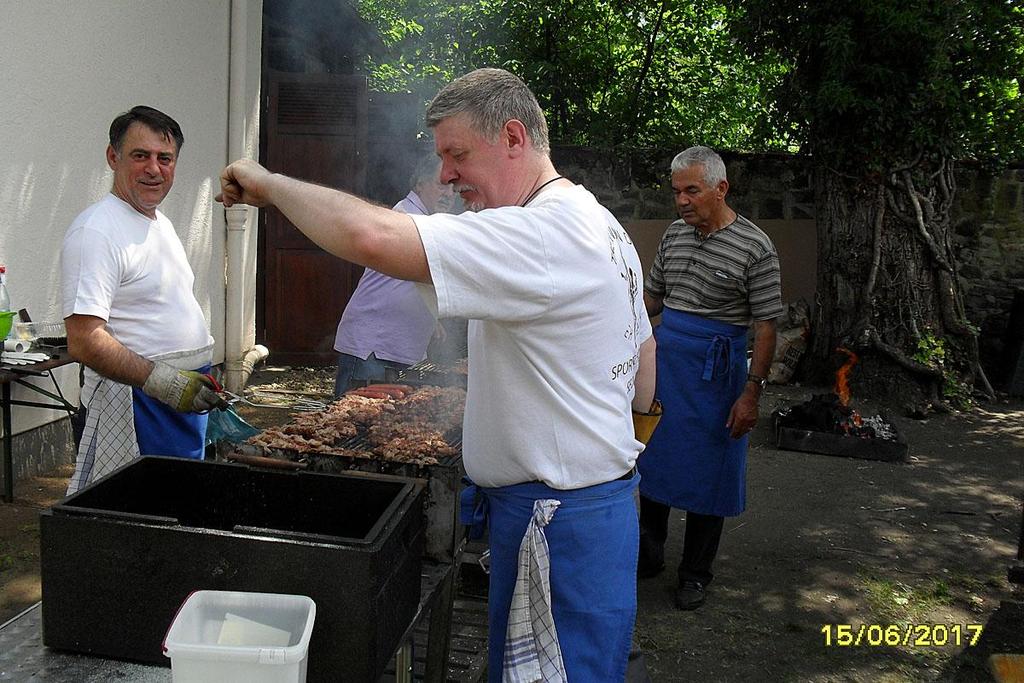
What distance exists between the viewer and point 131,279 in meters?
3.29

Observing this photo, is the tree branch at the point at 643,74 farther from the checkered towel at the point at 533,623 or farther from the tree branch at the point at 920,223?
the checkered towel at the point at 533,623

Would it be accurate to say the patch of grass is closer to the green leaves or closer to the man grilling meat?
the man grilling meat

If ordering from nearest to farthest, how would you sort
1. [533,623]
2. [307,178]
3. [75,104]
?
[533,623]
[75,104]
[307,178]

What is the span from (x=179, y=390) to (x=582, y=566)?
1598mm

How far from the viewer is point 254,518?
7.99ft

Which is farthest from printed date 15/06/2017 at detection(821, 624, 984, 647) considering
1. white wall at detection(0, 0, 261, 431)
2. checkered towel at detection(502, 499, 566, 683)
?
white wall at detection(0, 0, 261, 431)

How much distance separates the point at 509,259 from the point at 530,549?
31.3 inches

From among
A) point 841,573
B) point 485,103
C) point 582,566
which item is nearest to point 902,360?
point 841,573

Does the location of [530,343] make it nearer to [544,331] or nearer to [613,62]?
[544,331]

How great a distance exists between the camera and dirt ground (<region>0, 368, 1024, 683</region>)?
411 centimetres

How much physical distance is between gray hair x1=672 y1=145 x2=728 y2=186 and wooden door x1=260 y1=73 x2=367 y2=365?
17.8ft

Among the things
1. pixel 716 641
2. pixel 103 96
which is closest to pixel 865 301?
pixel 716 641

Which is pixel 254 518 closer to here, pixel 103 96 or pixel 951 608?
pixel 951 608

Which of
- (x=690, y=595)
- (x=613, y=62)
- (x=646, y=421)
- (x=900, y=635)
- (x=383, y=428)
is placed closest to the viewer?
(x=646, y=421)
